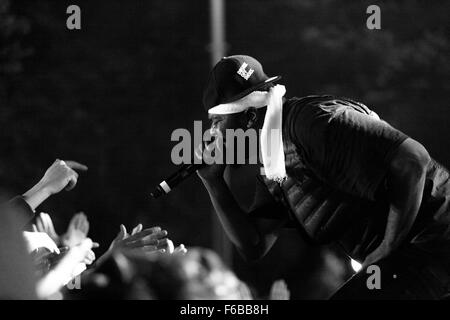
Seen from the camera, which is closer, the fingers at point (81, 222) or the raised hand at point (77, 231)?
the raised hand at point (77, 231)

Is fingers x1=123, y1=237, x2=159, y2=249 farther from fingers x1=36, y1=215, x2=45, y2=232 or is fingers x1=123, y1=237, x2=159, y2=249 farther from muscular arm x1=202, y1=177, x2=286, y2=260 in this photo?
fingers x1=36, y1=215, x2=45, y2=232

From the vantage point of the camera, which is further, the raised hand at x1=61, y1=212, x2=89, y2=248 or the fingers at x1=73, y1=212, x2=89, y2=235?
the fingers at x1=73, y1=212, x2=89, y2=235

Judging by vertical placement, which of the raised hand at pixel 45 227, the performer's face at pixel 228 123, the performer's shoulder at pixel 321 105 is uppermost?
the performer's shoulder at pixel 321 105

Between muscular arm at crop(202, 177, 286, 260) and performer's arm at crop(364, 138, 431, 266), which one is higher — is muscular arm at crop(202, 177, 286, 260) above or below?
below

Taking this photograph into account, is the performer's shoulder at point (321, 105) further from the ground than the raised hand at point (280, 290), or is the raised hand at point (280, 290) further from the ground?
the performer's shoulder at point (321, 105)

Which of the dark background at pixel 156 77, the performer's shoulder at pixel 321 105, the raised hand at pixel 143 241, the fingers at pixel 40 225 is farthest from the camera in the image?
the dark background at pixel 156 77

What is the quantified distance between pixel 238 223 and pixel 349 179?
0.75m

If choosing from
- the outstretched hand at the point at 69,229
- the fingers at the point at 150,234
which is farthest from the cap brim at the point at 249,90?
the outstretched hand at the point at 69,229

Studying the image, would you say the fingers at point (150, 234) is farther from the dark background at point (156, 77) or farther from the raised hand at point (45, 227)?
the dark background at point (156, 77)

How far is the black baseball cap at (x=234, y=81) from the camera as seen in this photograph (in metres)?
3.82

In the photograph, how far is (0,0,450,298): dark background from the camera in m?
9.81

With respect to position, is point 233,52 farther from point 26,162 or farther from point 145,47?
point 26,162

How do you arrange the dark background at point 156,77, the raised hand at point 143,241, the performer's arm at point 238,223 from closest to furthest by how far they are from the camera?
1. the raised hand at point 143,241
2. the performer's arm at point 238,223
3. the dark background at point 156,77

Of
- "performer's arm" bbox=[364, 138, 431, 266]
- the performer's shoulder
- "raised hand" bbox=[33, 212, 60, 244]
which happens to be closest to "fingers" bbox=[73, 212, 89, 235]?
"raised hand" bbox=[33, 212, 60, 244]
